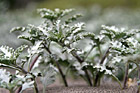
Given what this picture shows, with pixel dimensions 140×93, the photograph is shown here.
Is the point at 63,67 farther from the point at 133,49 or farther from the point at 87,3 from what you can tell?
the point at 87,3

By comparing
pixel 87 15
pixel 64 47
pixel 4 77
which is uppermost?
pixel 87 15

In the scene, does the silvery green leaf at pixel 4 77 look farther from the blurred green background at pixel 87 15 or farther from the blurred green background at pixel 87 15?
the blurred green background at pixel 87 15

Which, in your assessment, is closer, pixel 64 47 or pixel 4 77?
pixel 4 77

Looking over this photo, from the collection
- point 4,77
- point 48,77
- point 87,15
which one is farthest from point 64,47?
point 87,15

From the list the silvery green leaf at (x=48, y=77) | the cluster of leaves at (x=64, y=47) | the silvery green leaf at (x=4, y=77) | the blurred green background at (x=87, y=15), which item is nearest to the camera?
the silvery green leaf at (x=4, y=77)

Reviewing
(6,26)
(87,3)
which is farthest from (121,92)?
(87,3)

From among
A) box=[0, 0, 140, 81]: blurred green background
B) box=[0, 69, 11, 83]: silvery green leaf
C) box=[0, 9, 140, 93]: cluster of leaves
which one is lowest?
box=[0, 69, 11, 83]: silvery green leaf

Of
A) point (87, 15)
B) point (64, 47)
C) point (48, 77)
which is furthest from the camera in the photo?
point (87, 15)

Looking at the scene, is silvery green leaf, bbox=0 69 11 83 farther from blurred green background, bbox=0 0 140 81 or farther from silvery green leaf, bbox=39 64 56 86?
blurred green background, bbox=0 0 140 81

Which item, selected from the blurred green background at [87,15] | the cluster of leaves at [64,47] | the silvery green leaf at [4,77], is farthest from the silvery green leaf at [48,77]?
the blurred green background at [87,15]

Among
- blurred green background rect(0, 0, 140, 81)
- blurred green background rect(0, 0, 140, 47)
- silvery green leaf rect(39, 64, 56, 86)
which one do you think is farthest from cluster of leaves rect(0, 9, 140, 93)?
blurred green background rect(0, 0, 140, 47)

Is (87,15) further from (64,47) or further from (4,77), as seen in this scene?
(4,77)
